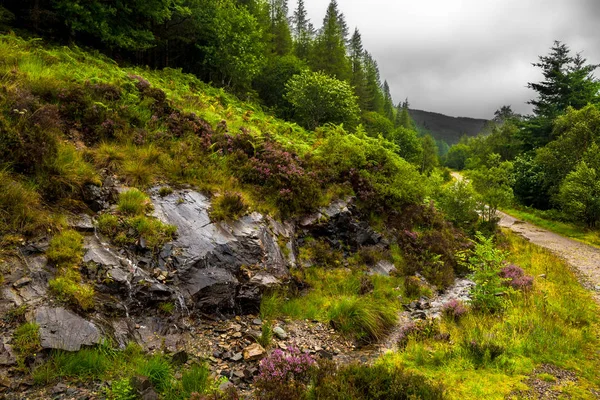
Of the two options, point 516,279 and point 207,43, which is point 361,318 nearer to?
point 516,279

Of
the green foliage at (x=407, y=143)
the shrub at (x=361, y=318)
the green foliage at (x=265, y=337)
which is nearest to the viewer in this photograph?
the green foliage at (x=265, y=337)

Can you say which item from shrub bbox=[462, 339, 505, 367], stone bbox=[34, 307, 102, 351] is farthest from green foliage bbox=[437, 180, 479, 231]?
stone bbox=[34, 307, 102, 351]

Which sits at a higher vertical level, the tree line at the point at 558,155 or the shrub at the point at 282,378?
the tree line at the point at 558,155

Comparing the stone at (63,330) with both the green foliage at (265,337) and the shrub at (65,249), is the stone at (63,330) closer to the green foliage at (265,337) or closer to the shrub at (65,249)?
the shrub at (65,249)

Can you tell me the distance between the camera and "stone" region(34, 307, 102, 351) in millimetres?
4811

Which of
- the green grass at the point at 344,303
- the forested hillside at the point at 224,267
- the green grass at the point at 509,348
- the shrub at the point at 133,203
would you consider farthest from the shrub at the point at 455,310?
the shrub at the point at 133,203

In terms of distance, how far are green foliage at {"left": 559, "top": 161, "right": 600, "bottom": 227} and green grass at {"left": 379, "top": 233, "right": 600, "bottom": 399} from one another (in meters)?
15.7

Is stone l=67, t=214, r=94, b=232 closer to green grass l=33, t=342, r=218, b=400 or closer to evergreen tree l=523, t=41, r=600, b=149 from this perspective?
green grass l=33, t=342, r=218, b=400

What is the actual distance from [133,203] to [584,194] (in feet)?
89.3

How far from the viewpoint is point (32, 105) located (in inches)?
313

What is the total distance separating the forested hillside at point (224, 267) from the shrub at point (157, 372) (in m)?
0.03

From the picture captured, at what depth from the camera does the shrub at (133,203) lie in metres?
7.45

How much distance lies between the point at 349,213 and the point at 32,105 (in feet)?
34.4

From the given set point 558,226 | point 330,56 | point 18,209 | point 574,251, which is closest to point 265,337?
point 18,209
